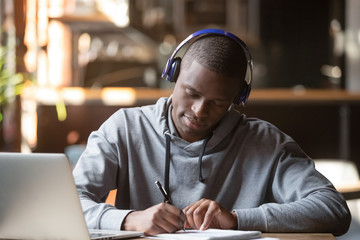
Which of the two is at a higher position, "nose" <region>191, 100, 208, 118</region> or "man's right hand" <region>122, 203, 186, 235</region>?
"nose" <region>191, 100, 208, 118</region>

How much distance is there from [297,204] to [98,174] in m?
0.49

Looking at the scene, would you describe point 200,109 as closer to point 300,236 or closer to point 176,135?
point 176,135

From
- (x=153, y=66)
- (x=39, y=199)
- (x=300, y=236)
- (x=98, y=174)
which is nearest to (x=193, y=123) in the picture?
(x=98, y=174)

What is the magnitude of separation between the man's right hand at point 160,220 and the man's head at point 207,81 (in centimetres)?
30

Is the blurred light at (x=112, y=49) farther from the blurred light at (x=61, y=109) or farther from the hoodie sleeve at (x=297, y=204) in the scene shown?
the hoodie sleeve at (x=297, y=204)

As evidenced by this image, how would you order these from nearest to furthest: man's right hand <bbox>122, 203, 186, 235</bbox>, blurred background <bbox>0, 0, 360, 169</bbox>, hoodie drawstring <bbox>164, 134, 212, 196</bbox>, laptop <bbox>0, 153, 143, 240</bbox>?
laptop <bbox>0, 153, 143, 240</bbox>, man's right hand <bbox>122, 203, 186, 235</bbox>, hoodie drawstring <bbox>164, 134, 212, 196</bbox>, blurred background <bbox>0, 0, 360, 169</bbox>

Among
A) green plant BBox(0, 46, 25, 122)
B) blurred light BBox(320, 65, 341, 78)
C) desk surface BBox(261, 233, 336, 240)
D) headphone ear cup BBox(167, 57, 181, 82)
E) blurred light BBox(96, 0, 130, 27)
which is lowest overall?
blurred light BBox(320, 65, 341, 78)

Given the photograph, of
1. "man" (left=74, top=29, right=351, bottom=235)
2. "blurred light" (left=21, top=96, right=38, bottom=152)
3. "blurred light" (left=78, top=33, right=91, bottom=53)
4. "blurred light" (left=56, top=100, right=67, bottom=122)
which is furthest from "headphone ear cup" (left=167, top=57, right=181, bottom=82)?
"blurred light" (left=78, top=33, right=91, bottom=53)

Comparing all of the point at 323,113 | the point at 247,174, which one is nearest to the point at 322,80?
the point at 323,113

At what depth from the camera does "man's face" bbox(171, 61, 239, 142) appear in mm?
1440

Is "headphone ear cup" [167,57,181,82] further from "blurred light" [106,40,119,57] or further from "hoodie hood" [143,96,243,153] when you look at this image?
"blurred light" [106,40,119,57]

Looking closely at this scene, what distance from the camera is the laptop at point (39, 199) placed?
3.47 ft

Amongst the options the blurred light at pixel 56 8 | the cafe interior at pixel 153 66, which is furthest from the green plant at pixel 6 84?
the blurred light at pixel 56 8

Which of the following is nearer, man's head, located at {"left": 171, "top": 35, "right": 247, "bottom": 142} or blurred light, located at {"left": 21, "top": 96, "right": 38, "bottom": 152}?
man's head, located at {"left": 171, "top": 35, "right": 247, "bottom": 142}
